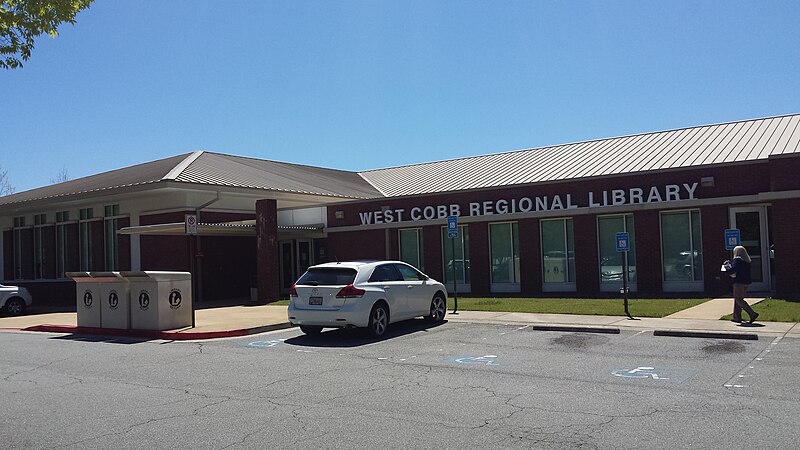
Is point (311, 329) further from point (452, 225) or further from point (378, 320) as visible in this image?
point (452, 225)

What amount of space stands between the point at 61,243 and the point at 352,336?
77.3 ft

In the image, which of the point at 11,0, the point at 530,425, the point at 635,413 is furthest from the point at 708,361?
the point at 11,0

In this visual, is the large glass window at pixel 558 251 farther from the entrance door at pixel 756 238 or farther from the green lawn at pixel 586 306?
the entrance door at pixel 756 238

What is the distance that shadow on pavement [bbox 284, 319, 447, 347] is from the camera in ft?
46.9

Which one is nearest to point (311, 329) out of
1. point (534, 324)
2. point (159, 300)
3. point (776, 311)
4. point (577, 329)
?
point (159, 300)

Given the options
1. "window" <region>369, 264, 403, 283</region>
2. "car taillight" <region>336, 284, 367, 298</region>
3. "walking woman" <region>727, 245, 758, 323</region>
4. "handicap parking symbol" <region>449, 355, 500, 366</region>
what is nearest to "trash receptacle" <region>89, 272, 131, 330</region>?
"car taillight" <region>336, 284, 367, 298</region>

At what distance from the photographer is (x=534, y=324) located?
15805 millimetres

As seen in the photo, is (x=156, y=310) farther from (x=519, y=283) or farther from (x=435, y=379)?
(x=519, y=283)

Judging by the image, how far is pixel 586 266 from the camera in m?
23.6

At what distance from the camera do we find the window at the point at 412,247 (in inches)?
1085

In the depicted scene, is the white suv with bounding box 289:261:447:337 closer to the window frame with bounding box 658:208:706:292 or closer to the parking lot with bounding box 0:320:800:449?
the parking lot with bounding box 0:320:800:449

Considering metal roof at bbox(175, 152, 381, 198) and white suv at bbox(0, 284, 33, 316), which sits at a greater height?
metal roof at bbox(175, 152, 381, 198)

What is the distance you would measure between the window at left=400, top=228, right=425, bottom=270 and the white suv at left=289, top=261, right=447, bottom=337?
1156cm

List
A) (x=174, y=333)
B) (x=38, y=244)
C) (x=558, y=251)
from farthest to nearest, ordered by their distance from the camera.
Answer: (x=38, y=244) → (x=558, y=251) → (x=174, y=333)
